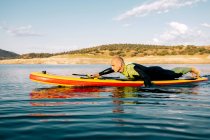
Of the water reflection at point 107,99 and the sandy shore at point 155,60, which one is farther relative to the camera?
the sandy shore at point 155,60

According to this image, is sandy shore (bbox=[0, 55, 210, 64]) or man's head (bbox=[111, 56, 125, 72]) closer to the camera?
man's head (bbox=[111, 56, 125, 72])

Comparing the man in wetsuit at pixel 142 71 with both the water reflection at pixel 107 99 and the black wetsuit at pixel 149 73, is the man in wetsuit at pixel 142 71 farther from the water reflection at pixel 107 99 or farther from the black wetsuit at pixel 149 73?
the water reflection at pixel 107 99

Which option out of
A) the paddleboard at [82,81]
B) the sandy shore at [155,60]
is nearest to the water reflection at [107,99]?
the paddleboard at [82,81]

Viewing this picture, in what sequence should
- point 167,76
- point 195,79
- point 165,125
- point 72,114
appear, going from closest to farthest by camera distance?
point 165,125, point 72,114, point 167,76, point 195,79

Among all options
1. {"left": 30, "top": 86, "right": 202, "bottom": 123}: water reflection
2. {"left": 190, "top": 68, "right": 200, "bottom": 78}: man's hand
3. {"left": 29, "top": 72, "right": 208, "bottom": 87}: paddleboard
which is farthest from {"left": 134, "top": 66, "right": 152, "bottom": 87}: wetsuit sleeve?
{"left": 190, "top": 68, "right": 200, "bottom": 78}: man's hand

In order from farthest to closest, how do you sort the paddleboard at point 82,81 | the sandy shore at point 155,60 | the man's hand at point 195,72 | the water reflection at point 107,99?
the sandy shore at point 155,60 < the man's hand at point 195,72 < the paddleboard at point 82,81 < the water reflection at point 107,99

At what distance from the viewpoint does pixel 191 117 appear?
21.1ft

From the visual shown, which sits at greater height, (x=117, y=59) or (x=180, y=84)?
(x=117, y=59)

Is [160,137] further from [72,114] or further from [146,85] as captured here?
[146,85]

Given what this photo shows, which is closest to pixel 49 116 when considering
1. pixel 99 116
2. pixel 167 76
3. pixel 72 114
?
pixel 72 114

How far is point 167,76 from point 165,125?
1003cm

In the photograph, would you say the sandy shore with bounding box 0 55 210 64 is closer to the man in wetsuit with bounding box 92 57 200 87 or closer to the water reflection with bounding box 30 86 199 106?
the man in wetsuit with bounding box 92 57 200 87

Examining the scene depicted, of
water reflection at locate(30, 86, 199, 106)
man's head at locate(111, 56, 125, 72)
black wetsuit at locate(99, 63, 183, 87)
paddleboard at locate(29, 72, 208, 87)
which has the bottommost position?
water reflection at locate(30, 86, 199, 106)

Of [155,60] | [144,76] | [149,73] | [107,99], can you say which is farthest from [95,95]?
[155,60]
